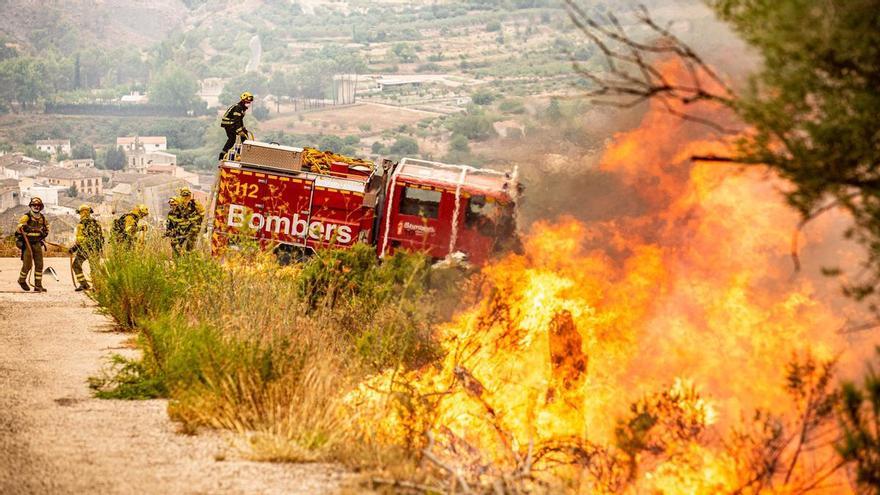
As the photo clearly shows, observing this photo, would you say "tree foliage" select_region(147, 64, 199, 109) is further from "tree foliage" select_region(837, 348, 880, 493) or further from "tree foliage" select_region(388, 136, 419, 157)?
"tree foliage" select_region(837, 348, 880, 493)

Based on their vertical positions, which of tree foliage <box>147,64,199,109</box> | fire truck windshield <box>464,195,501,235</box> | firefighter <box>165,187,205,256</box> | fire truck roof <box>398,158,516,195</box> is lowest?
tree foliage <box>147,64,199,109</box>

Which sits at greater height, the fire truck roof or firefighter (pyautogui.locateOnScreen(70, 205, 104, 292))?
the fire truck roof

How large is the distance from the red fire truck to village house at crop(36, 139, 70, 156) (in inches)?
4875

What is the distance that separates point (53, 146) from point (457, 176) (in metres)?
132

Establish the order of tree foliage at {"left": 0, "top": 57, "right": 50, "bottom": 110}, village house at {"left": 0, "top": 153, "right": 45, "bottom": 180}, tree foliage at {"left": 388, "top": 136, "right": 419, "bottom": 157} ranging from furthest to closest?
tree foliage at {"left": 0, "top": 57, "right": 50, "bottom": 110} → village house at {"left": 0, "top": 153, "right": 45, "bottom": 180} → tree foliage at {"left": 388, "top": 136, "right": 419, "bottom": 157}

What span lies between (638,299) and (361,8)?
183096mm

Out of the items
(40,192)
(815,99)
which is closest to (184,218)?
(815,99)

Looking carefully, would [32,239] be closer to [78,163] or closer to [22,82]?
[78,163]

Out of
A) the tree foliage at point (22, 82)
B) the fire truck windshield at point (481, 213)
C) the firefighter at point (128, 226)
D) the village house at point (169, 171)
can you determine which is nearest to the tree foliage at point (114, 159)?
the village house at point (169, 171)

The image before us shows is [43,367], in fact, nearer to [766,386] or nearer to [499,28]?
[766,386]

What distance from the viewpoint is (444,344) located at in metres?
11.5

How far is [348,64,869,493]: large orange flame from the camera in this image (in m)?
9.82

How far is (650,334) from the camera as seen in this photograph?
1145 cm

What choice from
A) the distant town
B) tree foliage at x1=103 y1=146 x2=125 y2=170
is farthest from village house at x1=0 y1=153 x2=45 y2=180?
tree foliage at x1=103 y1=146 x2=125 y2=170
